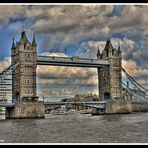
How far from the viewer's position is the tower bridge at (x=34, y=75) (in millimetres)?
34906

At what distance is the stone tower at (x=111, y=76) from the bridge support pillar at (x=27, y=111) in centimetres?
1391

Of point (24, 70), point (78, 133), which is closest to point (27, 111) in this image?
point (24, 70)

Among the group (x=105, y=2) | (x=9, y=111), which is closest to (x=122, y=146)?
(x=105, y=2)

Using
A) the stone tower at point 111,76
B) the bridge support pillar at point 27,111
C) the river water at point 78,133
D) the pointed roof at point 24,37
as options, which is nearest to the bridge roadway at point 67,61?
the pointed roof at point 24,37

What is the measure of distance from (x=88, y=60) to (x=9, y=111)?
12472 mm

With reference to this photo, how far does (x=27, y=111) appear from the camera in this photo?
34.3 metres

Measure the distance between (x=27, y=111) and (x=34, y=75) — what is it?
18.7 ft

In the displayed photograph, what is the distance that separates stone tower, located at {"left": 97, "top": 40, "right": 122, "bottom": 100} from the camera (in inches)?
1843

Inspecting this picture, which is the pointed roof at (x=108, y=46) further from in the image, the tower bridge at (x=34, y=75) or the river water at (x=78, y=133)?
the river water at (x=78, y=133)

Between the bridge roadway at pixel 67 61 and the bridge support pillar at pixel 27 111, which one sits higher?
the bridge roadway at pixel 67 61

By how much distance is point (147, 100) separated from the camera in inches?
2018

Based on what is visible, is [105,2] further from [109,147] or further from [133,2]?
[109,147]

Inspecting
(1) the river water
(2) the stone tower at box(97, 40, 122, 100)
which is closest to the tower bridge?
(2) the stone tower at box(97, 40, 122, 100)

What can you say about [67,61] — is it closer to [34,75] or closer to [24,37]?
[34,75]
